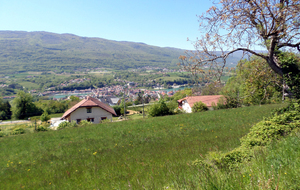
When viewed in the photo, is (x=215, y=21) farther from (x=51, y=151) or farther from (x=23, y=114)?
→ (x=23, y=114)

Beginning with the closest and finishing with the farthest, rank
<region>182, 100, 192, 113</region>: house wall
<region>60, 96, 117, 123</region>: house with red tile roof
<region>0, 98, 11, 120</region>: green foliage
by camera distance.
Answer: <region>60, 96, 117, 123</region>: house with red tile roof
<region>182, 100, 192, 113</region>: house wall
<region>0, 98, 11, 120</region>: green foliage

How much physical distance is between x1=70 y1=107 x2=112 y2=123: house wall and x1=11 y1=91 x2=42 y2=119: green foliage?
32439 millimetres

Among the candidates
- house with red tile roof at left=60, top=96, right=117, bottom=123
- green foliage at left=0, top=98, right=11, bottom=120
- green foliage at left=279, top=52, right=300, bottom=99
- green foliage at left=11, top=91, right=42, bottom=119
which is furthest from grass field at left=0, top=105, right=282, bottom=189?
green foliage at left=0, top=98, right=11, bottom=120

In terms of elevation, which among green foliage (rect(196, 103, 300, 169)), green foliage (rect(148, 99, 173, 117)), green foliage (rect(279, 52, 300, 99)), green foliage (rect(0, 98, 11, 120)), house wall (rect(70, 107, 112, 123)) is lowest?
green foliage (rect(0, 98, 11, 120))

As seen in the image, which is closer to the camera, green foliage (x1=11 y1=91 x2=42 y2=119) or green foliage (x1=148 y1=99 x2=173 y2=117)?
green foliage (x1=148 y1=99 x2=173 y2=117)

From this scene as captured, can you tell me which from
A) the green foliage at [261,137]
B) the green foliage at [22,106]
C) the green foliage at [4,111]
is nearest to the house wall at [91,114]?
the green foliage at [22,106]

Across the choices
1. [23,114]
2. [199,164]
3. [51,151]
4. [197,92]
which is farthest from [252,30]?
[23,114]

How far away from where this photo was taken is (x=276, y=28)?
5484 mm

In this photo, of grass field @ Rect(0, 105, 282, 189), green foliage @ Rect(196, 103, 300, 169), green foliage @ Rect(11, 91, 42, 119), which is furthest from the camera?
green foliage @ Rect(11, 91, 42, 119)

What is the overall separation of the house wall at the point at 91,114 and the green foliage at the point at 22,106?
106ft

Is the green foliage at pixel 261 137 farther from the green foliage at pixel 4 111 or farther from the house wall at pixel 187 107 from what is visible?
the green foliage at pixel 4 111

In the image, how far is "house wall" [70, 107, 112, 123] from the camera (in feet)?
124

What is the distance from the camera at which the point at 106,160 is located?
7387 millimetres

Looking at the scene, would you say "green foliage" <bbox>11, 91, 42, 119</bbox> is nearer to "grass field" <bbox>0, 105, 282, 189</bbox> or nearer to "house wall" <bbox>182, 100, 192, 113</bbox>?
"house wall" <bbox>182, 100, 192, 113</bbox>
